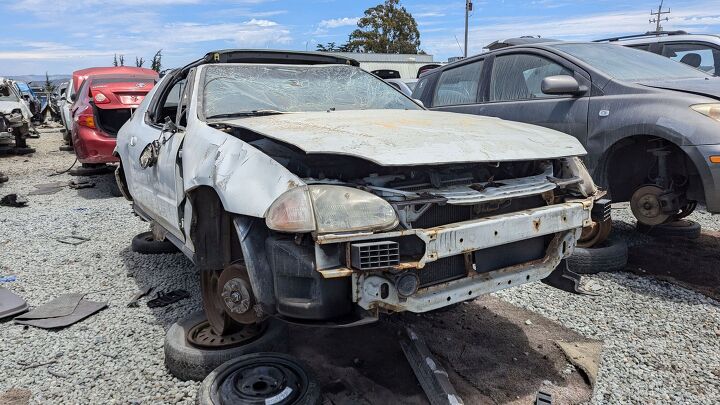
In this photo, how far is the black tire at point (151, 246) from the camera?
504 centimetres

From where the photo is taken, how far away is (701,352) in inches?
121

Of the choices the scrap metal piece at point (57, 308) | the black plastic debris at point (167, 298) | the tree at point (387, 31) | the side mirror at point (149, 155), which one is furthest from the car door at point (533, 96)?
the tree at point (387, 31)

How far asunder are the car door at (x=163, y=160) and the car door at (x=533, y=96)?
119 inches

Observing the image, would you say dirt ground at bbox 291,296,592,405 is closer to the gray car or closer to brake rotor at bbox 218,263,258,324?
brake rotor at bbox 218,263,258,324

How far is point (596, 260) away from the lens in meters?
4.20

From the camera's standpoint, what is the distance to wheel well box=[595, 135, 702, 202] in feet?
13.5

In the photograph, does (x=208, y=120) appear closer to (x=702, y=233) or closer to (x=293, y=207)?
(x=293, y=207)

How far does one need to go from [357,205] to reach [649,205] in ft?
9.81

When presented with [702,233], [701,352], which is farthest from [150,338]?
[702,233]

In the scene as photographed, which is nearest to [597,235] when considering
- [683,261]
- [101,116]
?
[683,261]

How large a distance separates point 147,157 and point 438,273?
2.51m

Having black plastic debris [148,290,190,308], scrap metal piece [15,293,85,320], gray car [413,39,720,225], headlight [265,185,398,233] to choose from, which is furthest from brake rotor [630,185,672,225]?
scrap metal piece [15,293,85,320]

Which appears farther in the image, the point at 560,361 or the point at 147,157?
the point at 147,157

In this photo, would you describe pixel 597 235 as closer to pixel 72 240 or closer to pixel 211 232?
pixel 211 232
